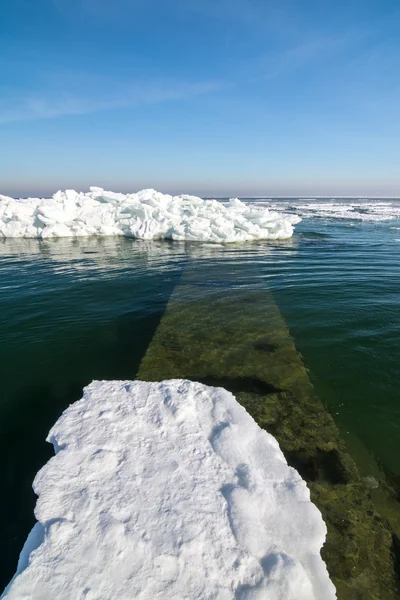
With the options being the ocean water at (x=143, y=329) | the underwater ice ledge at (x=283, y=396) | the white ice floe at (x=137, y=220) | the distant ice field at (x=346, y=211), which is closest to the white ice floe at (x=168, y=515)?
the underwater ice ledge at (x=283, y=396)

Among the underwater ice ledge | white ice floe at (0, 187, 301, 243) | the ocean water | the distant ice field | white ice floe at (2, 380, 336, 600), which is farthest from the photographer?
the distant ice field

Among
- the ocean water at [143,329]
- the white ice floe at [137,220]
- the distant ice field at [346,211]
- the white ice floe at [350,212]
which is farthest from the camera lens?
the distant ice field at [346,211]

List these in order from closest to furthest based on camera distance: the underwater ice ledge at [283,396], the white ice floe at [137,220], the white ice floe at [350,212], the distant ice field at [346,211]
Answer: the underwater ice ledge at [283,396] < the white ice floe at [137,220] < the white ice floe at [350,212] < the distant ice field at [346,211]

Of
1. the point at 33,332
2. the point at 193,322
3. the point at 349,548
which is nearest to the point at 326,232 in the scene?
the point at 193,322

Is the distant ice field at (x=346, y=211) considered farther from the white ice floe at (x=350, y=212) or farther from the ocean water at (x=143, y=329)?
the ocean water at (x=143, y=329)

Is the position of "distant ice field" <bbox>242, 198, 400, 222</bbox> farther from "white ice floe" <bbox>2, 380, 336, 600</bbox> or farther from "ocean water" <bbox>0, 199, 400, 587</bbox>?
"white ice floe" <bbox>2, 380, 336, 600</bbox>

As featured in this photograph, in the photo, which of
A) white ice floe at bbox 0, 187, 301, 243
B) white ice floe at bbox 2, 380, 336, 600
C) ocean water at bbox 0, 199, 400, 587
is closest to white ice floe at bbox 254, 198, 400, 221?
white ice floe at bbox 0, 187, 301, 243

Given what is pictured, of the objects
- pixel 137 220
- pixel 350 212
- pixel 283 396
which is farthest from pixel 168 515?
pixel 350 212
